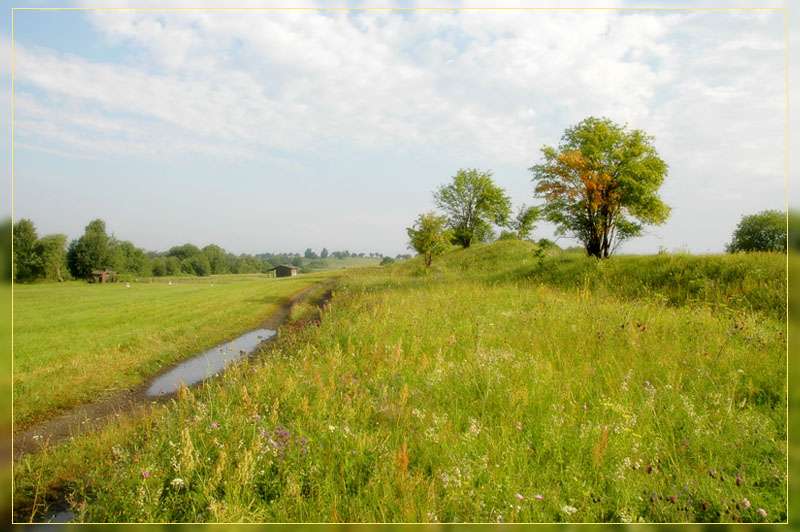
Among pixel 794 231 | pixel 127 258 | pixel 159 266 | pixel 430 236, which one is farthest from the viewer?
pixel 430 236

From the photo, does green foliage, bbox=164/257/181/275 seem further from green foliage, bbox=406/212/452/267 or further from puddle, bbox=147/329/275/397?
green foliage, bbox=406/212/452/267

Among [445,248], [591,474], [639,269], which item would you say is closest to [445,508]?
[591,474]

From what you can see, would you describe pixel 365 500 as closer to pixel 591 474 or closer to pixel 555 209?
pixel 591 474

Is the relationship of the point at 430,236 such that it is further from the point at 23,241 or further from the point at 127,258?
the point at 23,241

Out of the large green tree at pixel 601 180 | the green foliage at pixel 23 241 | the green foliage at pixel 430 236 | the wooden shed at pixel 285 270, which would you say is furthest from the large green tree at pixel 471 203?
the wooden shed at pixel 285 270

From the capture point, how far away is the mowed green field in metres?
8.06

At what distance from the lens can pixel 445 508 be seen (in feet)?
8.78

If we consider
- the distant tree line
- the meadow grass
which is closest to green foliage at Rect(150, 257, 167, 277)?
the distant tree line

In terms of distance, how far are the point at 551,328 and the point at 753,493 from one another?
5.04m

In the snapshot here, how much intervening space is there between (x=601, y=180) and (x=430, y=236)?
14.7m

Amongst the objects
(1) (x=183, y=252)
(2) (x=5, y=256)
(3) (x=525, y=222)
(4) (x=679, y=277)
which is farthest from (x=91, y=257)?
(3) (x=525, y=222)

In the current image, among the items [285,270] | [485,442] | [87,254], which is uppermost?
A: [87,254]

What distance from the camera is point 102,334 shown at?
1289cm

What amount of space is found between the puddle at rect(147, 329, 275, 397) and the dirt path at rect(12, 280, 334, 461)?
292 mm
